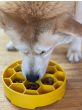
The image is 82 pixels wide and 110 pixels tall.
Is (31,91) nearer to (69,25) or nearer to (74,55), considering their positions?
(69,25)

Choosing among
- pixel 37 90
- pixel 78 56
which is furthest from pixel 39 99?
pixel 78 56

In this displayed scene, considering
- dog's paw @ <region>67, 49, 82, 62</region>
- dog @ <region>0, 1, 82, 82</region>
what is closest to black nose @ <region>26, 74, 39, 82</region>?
dog @ <region>0, 1, 82, 82</region>

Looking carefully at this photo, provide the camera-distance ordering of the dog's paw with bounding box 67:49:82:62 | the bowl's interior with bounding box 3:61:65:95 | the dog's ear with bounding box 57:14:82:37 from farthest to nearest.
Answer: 1. the dog's paw with bounding box 67:49:82:62
2. the bowl's interior with bounding box 3:61:65:95
3. the dog's ear with bounding box 57:14:82:37

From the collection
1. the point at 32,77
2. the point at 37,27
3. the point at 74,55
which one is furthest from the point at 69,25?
the point at 74,55

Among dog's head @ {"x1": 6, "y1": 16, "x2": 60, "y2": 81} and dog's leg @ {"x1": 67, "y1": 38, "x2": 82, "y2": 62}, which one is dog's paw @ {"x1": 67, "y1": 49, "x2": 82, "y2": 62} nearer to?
dog's leg @ {"x1": 67, "y1": 38, "x2": 82, "y2": 62}

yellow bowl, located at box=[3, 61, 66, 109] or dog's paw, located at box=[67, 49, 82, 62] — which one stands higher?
dog's paw, located at box=[67, 49, 82, 62]

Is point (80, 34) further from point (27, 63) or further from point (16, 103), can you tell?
point (16, 103)

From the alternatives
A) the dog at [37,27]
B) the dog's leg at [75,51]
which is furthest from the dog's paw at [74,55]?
the dog at [37,27]
